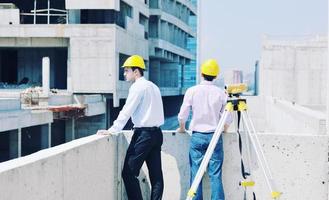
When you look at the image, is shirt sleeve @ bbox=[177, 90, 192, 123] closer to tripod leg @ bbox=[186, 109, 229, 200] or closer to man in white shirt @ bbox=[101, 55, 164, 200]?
man in white shirt @ bbox=[101, 55, 164, 200]

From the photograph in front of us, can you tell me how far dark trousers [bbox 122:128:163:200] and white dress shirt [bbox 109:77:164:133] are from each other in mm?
104

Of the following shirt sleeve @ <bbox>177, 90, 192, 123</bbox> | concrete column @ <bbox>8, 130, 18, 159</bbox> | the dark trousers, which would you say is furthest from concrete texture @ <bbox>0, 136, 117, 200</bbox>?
concrete column @ <bbox>8, 130, 18, 159</bbox>

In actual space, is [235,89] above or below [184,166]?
above

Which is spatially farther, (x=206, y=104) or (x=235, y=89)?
(x=206, y=104)

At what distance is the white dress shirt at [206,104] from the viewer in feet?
17.0

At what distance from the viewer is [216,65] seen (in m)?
5.23

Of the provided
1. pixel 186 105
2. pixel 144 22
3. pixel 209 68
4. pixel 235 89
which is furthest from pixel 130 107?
pixel 144 22

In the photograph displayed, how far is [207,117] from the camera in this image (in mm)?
5191

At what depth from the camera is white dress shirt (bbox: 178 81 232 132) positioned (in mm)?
5188

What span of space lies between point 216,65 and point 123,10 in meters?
25.8

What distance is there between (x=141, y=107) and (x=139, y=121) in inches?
6.4

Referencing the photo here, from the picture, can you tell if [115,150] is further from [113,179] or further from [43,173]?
[43,173]

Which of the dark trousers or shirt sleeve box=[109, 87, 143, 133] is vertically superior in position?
shirt sleeve box=[109, 87, 143, 133]

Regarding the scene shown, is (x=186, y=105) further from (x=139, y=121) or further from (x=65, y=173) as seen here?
(x=65, y=173)
